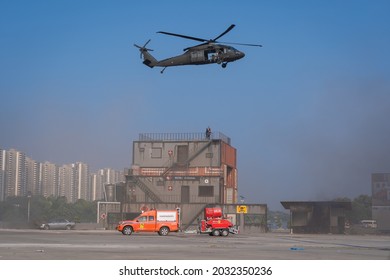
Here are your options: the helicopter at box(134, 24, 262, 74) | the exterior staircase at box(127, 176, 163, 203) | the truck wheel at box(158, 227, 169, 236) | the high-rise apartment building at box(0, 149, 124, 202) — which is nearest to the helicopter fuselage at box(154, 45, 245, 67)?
the helicopter at box(134, 24, 262, 74)

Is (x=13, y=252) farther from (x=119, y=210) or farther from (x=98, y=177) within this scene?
(x=98, y=177)

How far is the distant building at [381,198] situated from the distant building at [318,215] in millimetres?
18657

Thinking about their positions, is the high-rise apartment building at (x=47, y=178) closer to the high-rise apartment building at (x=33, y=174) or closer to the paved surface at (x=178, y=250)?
the high-rise apartment building at (x=33, y=174)

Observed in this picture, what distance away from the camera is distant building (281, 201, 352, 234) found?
71.9 meters

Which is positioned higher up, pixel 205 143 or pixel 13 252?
pixel 205 143

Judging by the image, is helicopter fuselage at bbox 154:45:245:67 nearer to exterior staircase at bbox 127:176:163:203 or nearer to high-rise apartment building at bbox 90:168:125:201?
exterior staircase at bbox 127:176:163:203

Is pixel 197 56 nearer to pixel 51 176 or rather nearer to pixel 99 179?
pixel 51 176

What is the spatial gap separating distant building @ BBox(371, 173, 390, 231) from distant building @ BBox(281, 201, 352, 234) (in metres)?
18.7

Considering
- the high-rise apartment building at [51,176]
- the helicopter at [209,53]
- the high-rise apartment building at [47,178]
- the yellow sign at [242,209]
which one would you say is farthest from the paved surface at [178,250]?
the high-rise apartment building at [51,176]

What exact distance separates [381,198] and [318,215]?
38308 mm

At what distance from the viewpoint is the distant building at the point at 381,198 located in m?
92.0
